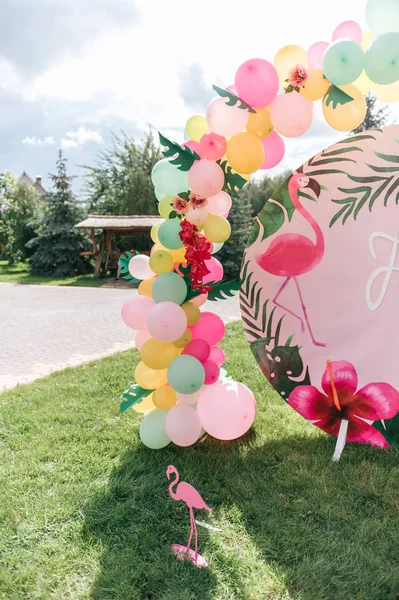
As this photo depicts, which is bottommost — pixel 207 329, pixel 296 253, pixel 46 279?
pixel 46 279

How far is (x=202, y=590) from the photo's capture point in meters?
2.01

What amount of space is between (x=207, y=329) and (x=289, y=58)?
1.80m

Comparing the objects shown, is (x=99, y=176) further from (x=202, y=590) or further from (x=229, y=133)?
(x=202, y=590)

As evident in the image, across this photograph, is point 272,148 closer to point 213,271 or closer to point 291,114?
point 291,114

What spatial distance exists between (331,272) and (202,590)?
207 cm

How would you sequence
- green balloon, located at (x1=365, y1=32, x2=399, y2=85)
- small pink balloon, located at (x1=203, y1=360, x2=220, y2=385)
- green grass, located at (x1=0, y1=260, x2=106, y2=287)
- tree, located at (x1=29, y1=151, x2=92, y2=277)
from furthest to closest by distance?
tree, located at (x1=29, y1=151, x2=92, y2=277)
green grass, located at (x1=0, y1=260, x2=106, y2=287)
small pink balloon, located at (x1=203, y1=360, x2=220, y2=385)
green balloon, located at (x1=365, y1=32, x2=399, y2=85)

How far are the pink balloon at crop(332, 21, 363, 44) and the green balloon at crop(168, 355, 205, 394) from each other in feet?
7.24

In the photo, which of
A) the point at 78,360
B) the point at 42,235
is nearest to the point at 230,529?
the point at 78,360

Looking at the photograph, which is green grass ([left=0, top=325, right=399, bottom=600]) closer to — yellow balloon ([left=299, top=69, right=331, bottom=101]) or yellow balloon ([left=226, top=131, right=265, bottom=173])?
yellow balloon ([left=226, top=131, right=265, bottom=173])

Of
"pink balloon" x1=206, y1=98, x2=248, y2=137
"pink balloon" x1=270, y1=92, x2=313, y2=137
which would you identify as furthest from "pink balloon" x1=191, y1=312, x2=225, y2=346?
"pink balloon" x1=270, y1=92, x2=313, y2=137

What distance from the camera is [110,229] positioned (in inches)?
631

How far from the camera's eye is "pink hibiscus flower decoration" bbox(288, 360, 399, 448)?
3029 mm

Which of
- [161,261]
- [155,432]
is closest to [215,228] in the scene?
[161,261]

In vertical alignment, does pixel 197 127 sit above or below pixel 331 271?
above
